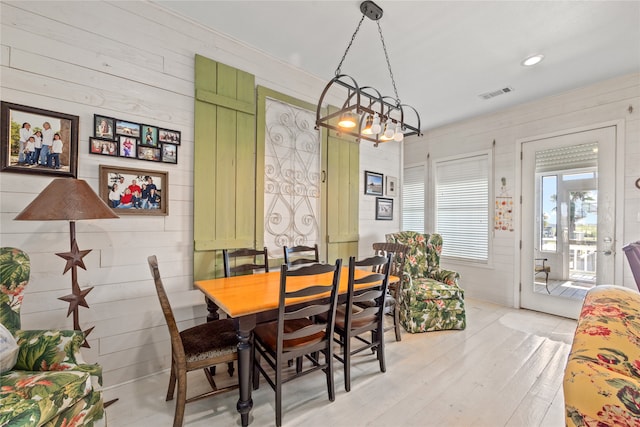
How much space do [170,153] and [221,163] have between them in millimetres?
423

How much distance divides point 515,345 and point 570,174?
2.32 m

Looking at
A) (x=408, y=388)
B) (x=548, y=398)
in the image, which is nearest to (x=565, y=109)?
(x=548, y=398)

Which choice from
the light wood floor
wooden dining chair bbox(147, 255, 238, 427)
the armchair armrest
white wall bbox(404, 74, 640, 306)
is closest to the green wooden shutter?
the armchair armrest

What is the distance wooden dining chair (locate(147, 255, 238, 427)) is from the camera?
1564mm

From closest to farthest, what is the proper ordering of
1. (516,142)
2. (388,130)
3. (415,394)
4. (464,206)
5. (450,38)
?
(415,394)
(388,130)
(450,38)
(516,142)
(464,206)

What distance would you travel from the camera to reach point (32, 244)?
180 cm

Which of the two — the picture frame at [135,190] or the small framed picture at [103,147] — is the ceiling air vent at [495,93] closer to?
the picture frame at [135,190]

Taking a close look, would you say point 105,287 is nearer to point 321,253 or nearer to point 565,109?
point 321,253

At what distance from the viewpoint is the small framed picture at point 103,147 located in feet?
6.51

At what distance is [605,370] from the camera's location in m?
0.77

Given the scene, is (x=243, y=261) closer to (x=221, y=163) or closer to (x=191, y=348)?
(x=221, y=163)

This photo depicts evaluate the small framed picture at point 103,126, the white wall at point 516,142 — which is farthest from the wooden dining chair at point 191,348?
the white wall at point 516,142

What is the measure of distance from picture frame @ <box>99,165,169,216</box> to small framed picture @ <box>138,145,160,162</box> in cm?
10

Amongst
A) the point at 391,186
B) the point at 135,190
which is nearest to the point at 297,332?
the point at 135,190
